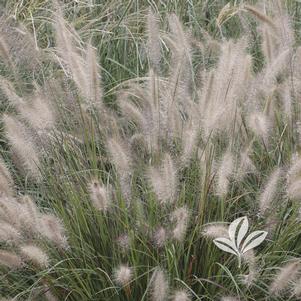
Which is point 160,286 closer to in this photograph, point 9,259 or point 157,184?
point 157,184

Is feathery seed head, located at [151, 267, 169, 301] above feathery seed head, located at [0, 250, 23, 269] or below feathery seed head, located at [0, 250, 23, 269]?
below

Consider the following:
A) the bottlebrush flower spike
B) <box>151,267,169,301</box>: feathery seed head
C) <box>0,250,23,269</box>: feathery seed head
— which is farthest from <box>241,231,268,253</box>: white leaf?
<box>0,250,23,269</box>: feathery seed head

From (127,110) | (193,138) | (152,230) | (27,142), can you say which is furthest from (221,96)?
(27,142)

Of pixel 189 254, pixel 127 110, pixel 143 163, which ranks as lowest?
pixel 189 254

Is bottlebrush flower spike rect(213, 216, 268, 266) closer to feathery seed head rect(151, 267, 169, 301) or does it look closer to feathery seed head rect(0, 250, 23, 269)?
feathery seed head rect(151, 267, 169, 301)

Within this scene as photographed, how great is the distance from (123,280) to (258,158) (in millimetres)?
1029

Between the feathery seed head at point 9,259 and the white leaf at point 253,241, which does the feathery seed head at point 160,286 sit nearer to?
the white leaf at point 253,241

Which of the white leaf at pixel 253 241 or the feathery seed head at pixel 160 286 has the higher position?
the white leaf at pixel 253 241

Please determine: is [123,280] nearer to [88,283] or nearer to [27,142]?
[88,283]

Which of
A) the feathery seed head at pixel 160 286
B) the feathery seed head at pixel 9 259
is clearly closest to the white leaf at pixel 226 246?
the feathery seed head at pixel 160 286

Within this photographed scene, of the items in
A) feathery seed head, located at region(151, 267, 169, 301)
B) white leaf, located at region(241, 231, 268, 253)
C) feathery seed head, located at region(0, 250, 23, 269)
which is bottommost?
feathery seed head, located at region(151, 267, 169, 301)

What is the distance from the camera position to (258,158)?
296 cm

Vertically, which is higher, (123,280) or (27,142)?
(27,142)

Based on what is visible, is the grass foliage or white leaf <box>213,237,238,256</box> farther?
the grass foliage
